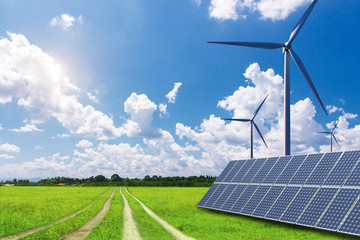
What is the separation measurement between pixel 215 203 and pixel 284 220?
1024cm

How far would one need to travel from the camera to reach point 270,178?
2802 centimetres

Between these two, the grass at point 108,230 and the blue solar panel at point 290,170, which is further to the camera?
the blue solar panel at point 290,170

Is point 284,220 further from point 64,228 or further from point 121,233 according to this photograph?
point 64,228

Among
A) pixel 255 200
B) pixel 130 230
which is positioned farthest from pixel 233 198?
pixel 130 230

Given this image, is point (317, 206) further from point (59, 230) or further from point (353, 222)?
point (59, 230)

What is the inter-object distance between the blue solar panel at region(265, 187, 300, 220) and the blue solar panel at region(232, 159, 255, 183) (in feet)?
25.7

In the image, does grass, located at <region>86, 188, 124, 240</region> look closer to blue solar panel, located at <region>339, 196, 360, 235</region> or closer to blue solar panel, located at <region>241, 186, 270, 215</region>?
blue solar panel, located at <region>241, 186, 270, 215</region>

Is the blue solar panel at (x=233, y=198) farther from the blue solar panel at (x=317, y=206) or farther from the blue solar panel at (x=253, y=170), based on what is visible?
the blue solar panel at (x=317, y=206)

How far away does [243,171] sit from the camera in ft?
109

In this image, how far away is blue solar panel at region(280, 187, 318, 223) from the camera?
72.2 ft

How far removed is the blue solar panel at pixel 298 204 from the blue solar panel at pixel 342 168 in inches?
59.8

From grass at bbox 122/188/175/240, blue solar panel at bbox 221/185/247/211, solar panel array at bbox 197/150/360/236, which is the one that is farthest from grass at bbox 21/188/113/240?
blue solar panel at bbox 221/185/247/211

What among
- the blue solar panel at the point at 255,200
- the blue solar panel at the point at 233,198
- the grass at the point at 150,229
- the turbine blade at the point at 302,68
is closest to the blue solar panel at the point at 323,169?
the blue solar panel at the point at 255,200

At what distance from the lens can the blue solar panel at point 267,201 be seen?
24.8 m
